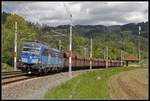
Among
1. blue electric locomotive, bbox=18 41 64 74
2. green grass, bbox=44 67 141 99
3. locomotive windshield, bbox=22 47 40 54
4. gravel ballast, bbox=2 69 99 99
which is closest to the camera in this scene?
green grass, bbox=44 67 141 99

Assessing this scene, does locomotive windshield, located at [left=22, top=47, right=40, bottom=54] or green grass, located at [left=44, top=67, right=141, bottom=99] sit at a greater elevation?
locomotive windshield, located at [left=22, top=47, right=40, bottom=54]

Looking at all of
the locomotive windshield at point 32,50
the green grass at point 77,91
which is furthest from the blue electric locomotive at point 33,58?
the green grass at point 77,91

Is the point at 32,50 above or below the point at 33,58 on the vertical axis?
above

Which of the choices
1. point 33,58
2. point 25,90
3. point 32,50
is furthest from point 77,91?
point 32,50

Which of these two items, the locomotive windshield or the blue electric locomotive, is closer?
the blue electric locomotive

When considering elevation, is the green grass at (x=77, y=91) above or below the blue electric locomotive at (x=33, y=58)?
below

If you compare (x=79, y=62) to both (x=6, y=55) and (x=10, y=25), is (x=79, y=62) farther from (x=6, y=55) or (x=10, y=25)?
(x=10, y=25)

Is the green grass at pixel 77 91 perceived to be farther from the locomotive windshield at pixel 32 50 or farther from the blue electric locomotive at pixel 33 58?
the locomotive windshield at pixel 32 50

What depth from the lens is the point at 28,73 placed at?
48.3m

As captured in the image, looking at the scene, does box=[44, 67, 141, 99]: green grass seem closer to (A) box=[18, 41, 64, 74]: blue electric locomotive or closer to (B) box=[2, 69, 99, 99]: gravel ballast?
(B) box=[2, 69, 99, 99]: gravel ballast

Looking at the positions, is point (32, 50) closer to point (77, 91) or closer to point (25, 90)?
point (25, 90)

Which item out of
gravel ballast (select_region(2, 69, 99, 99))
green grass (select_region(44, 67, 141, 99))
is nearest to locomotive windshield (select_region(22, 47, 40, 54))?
green grass (select_region(44, 67, 141, 99))

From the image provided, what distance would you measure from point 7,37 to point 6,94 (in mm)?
51983

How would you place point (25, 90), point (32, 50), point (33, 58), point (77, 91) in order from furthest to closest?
point (32, 50) → point (33, 58) → point (25, 90) → point (77, 91)
